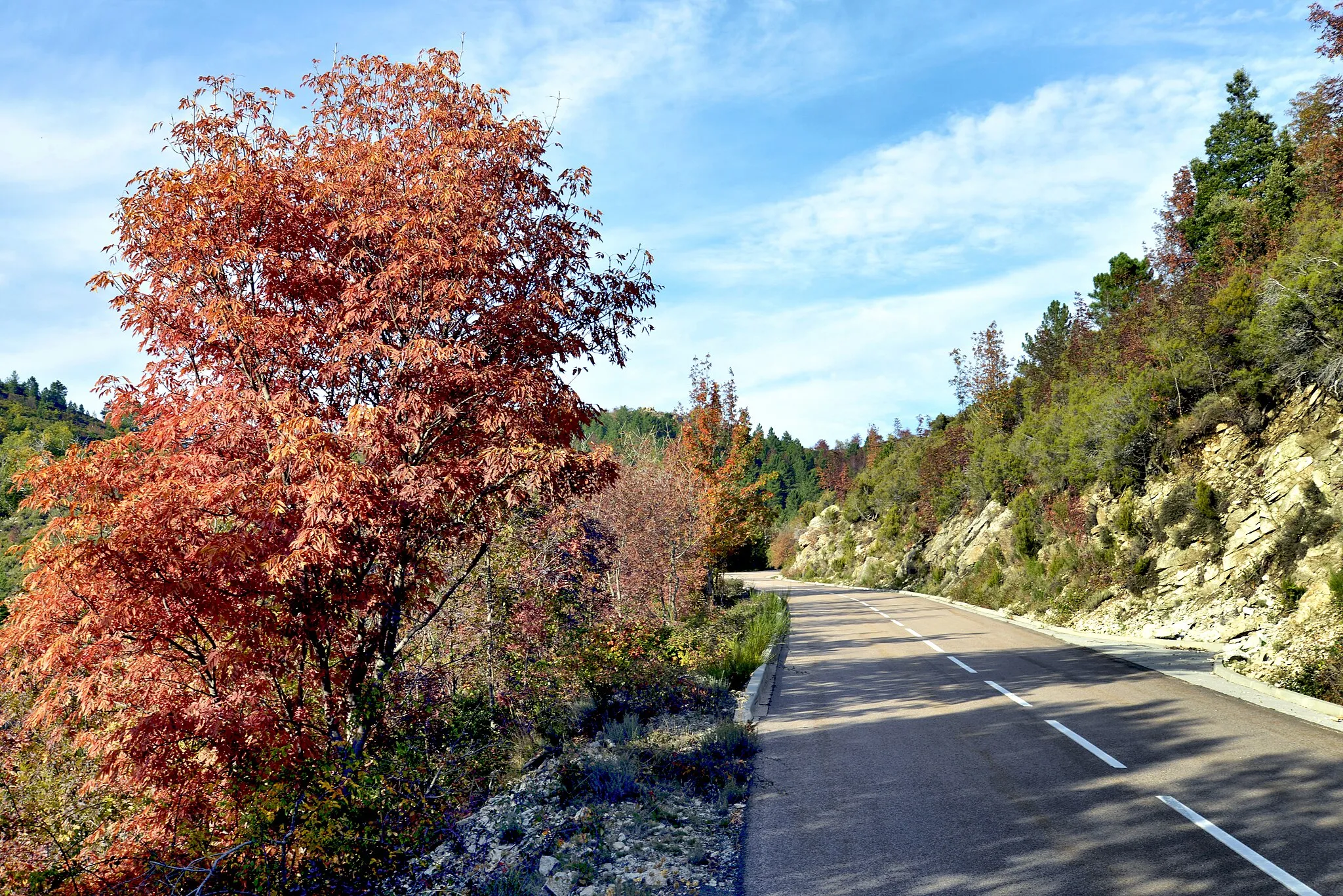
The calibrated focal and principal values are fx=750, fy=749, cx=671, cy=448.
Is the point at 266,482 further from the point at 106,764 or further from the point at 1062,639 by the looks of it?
the point at 1062,639

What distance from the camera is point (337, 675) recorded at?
7.39 metres

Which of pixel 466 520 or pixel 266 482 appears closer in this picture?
pixel 266 482

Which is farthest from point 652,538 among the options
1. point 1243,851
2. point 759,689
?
point 1243,851

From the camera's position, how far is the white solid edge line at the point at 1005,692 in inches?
429

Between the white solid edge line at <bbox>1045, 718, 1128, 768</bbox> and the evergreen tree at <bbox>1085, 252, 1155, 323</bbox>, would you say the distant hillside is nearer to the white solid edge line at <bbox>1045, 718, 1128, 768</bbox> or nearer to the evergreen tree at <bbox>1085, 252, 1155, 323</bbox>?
the white solid edge line at <bbox>1045, 718, 1128, 768</bbox>

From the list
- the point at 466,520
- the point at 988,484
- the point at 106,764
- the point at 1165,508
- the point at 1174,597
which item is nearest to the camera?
the point at 106,764

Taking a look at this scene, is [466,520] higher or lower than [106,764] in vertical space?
higher

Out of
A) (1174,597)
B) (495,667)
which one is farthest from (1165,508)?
(495,667)

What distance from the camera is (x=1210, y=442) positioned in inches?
741

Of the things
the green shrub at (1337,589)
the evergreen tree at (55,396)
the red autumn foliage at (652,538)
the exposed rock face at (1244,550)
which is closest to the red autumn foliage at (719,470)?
the red autumn foliage at (652,538)

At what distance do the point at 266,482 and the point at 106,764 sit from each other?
2.60 meters

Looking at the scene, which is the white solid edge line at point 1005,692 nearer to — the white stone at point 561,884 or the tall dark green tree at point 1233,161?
the white stone at point 561,884

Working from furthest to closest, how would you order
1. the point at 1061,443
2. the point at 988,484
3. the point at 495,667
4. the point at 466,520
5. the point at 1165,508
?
the point at 988,484 < the point at 1061,443 < the point at 1165,508 < the point at 495,667 < the point at 466,520

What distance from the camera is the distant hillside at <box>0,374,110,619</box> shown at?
135 feet
